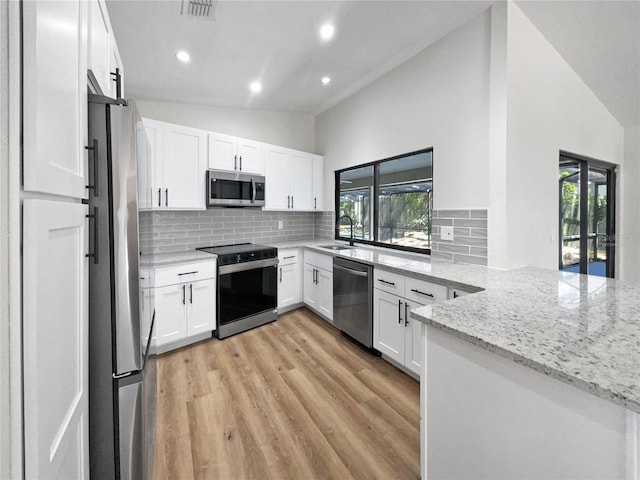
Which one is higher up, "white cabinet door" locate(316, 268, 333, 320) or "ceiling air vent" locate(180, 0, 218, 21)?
"ceiling air vent" locate(180, 0, 218, 21)

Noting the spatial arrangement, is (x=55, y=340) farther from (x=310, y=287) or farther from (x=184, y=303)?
Result: (x=310, y=287)

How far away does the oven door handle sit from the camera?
294cm

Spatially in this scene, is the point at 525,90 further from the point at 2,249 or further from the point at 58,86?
the point at 2,249

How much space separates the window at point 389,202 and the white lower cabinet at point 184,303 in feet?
6.39

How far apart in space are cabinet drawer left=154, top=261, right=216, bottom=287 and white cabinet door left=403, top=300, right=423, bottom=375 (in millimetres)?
1961

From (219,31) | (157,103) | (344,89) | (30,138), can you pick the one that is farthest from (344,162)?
(30,138)

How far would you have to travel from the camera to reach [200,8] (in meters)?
1.98

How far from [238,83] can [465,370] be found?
338cm

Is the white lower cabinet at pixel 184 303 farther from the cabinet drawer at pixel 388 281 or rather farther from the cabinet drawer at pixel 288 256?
the cabinet drawer at pixel 388 281

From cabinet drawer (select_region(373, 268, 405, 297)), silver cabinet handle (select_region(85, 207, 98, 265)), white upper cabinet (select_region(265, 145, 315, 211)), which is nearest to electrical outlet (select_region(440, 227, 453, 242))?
cabinet drawer (select_region(373, 268, 405, 297))

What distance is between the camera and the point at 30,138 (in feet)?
1.72

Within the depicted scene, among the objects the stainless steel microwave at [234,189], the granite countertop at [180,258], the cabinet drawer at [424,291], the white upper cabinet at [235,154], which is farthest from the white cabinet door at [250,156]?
the cabinet drawer at [424,291]

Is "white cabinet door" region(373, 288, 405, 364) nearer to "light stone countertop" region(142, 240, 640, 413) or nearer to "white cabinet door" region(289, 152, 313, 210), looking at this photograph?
"light stone countertop" region(142, 240, 640, 413)

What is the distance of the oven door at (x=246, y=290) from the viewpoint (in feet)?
9.73
